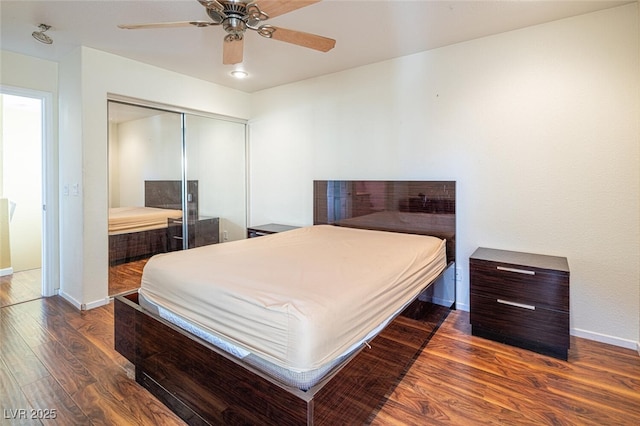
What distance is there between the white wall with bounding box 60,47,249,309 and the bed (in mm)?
176

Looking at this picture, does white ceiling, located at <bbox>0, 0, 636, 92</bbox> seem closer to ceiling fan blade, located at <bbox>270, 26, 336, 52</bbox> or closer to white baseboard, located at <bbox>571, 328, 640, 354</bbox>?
ceiling fan blade, located at <bbox>270, 26, 336, 52</bbox>

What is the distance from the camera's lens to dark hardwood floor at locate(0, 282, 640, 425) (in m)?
1.66

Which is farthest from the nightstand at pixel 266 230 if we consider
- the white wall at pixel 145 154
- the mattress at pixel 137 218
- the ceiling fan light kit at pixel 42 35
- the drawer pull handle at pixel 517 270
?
the ceiling fan light kit at pixel 42 35

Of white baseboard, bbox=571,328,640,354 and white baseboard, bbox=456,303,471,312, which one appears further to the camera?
white baseboard, bbox=456,303,471,312

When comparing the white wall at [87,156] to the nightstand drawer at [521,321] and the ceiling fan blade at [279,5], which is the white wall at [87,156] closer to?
the ceiling fan blade at [279,5]

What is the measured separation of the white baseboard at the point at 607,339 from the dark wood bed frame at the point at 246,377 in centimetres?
118

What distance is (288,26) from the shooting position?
256cm

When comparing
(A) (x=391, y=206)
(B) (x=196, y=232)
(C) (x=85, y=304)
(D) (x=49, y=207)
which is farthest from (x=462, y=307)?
(D) (x=49, y=207)

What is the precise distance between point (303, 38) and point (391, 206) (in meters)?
1.80

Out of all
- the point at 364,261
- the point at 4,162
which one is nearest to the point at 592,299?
the point at 364,261

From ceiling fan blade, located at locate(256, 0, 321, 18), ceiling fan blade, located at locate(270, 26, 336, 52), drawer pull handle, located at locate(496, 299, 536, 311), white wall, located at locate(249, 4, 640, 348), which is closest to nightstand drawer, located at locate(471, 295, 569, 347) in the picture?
drawer pull handle, located at locate(496, 299, 536, 311)

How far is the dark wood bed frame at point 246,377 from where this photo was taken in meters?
1.22

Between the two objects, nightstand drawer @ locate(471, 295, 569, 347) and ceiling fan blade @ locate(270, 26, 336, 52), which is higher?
ceiling fan blade @ locate(270, 26, 336, 52)

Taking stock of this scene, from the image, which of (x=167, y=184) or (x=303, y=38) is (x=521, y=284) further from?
(x=167, y=184)
